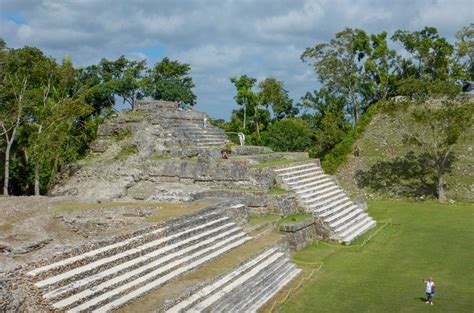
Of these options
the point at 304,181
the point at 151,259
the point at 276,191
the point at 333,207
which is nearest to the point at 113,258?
the point at 151,259

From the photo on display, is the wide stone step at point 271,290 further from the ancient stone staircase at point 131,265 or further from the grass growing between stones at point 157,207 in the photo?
the grass growing between stones at point 157,207

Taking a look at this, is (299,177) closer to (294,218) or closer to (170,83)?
(294,218)

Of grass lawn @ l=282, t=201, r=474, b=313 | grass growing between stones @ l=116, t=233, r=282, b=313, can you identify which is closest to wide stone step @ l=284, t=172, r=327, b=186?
grass lawn @ l=282, t=201, r=474, b=313

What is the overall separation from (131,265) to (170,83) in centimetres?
2419

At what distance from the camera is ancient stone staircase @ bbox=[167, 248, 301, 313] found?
27.9 feet

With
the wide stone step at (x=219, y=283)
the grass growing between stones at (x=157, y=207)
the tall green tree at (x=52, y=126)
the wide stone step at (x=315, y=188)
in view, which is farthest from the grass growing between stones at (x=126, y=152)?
the wide stone step at (x=219, y=283)

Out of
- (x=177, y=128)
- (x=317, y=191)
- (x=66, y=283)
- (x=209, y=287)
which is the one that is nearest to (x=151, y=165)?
(x=177, y=128)

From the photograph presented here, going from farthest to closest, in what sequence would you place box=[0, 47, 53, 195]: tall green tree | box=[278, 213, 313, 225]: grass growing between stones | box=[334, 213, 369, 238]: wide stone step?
box=[0, 47, 53, 195]: tall green tree
box=[334, 213, 369, 238]: wide stone step
box=[278, 213, 313, 225]: grass growing between stones

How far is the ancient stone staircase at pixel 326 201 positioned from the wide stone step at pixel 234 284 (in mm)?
3440

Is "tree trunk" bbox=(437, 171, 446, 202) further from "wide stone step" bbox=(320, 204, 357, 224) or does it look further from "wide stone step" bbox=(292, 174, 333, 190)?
"wide stone step" bbox=(320, 204, 357, 224)

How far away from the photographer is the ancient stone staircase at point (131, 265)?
725 centimetres

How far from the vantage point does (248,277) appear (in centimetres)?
1003

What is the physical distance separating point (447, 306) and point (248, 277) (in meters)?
3.83

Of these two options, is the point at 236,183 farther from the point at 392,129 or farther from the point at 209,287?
the point at 392,129
